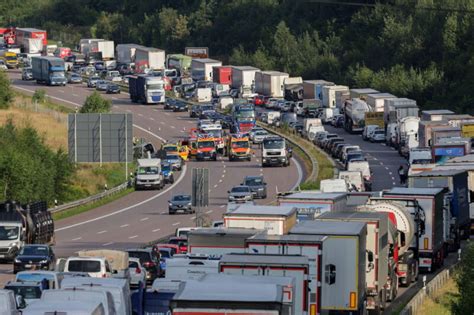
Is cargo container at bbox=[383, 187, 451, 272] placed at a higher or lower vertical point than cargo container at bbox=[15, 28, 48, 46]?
lower

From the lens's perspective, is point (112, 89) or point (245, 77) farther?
point (112, 89)

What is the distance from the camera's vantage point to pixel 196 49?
160250mm

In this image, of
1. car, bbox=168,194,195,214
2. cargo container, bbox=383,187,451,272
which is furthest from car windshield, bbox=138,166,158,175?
cargo container, bbox=383,187,451,272

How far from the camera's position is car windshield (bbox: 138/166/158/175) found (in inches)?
3219

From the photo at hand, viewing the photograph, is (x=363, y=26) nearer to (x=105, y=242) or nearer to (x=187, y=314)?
(x=105, y=242)

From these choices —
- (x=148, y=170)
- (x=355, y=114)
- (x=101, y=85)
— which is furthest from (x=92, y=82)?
(x=148, y=170)

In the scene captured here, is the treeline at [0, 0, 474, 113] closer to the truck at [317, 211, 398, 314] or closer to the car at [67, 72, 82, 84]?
the car at [67, 72, 82, 84]

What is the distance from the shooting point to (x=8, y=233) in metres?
50.7

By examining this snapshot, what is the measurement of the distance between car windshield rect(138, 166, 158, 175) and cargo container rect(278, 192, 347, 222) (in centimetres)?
3789

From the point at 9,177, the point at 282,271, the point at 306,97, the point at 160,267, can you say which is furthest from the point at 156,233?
the point at 306,97

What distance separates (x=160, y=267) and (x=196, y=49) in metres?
117

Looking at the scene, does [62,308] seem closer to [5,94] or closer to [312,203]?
[312,203]

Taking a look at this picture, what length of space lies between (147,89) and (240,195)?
52.5 metres

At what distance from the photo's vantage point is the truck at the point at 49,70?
446 feet
